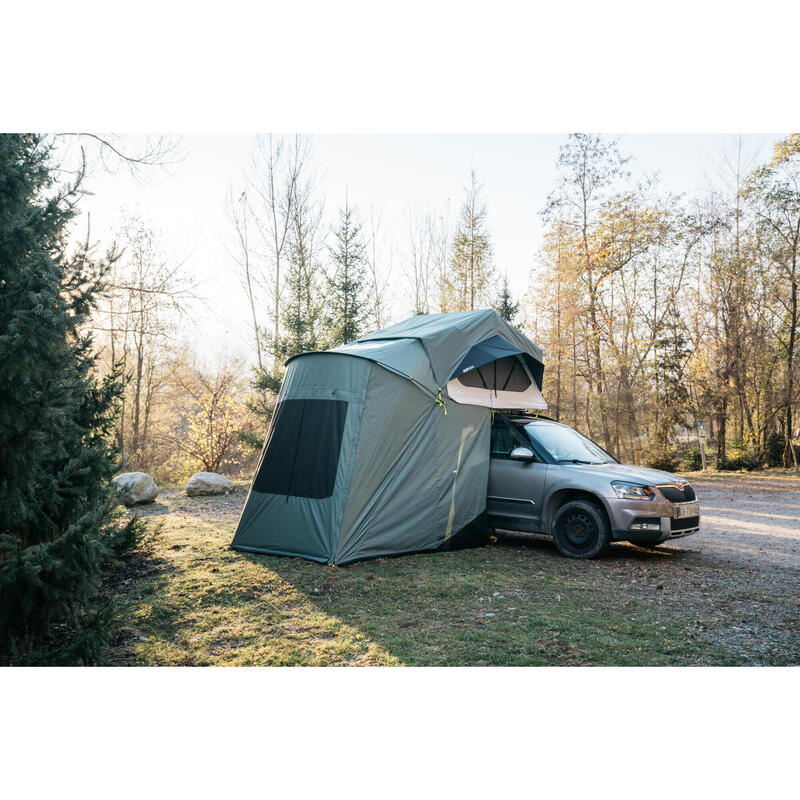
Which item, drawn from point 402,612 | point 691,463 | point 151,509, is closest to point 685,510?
point 402,612

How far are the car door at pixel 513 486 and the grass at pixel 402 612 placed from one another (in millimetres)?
475

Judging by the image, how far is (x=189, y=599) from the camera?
18.5ft

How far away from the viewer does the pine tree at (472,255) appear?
2120cm

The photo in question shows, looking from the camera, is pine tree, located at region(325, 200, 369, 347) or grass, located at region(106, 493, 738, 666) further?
pine tree, located at region(325, 200, 369, 347)

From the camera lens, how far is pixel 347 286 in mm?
17500

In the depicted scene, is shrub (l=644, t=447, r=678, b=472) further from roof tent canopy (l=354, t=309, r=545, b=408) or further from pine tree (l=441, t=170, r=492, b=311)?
roof tent canopy (l=354, t=309, r=545, b=408)

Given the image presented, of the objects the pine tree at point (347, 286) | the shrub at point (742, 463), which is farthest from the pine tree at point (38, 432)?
the shrub at point (742, 463)

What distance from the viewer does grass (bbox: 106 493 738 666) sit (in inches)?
171

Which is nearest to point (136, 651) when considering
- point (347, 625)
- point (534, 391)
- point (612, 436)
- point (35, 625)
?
point (35, 625)

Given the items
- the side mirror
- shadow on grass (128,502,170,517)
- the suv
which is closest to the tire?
the suv

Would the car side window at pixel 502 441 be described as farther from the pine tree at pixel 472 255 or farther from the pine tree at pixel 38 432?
the pine tree at pixel 472 255

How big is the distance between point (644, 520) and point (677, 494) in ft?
1.81

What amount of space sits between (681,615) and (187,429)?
1946 cm

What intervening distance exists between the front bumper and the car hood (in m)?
0.24
